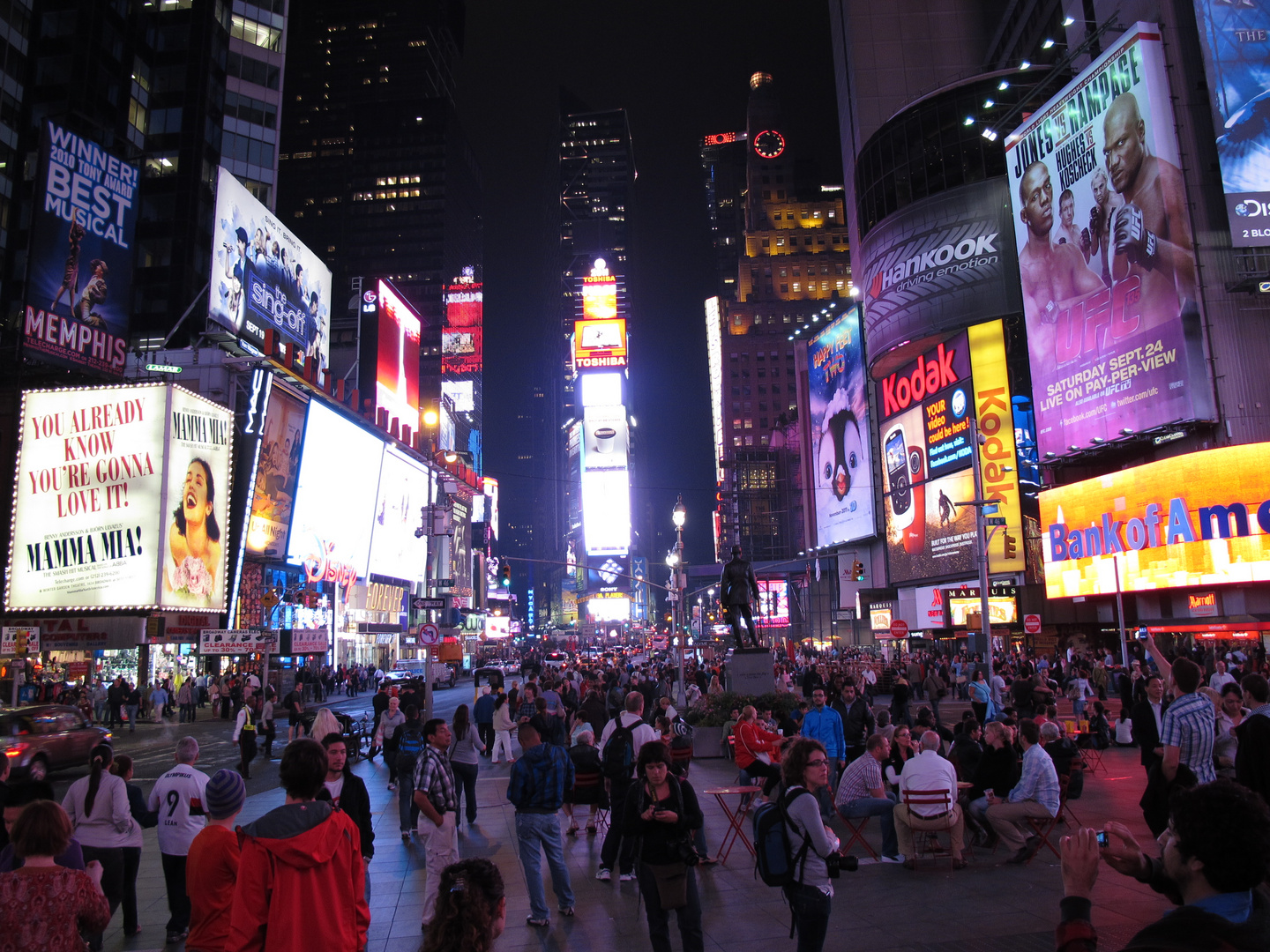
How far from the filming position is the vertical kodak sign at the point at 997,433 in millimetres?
48188

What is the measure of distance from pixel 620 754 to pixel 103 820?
211 inches

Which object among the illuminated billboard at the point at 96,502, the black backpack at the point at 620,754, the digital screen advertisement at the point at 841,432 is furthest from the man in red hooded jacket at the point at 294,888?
the digital screen advertisement at the point at 841,432

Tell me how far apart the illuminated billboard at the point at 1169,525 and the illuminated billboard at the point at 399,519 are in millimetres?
36803

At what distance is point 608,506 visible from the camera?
411 ft

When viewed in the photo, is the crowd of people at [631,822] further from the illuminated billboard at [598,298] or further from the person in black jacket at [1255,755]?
the illuminated billboard at [598,298]

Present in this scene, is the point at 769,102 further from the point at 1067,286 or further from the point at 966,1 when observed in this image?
the point at 1067,286

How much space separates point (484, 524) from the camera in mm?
96688

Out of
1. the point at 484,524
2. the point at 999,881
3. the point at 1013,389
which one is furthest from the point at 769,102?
the point at 999,881

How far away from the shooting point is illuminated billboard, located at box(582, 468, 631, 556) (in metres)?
125

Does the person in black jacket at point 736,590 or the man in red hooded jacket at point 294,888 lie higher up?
the person in black jacket at point 736,590

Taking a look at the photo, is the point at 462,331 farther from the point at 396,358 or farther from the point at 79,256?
the point at 79,256

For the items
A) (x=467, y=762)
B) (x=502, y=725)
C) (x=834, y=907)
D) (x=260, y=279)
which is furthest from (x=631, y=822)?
(x=260, y=279)

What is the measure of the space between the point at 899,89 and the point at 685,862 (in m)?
73.9

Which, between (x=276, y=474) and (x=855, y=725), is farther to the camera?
(x=276, y=474)
